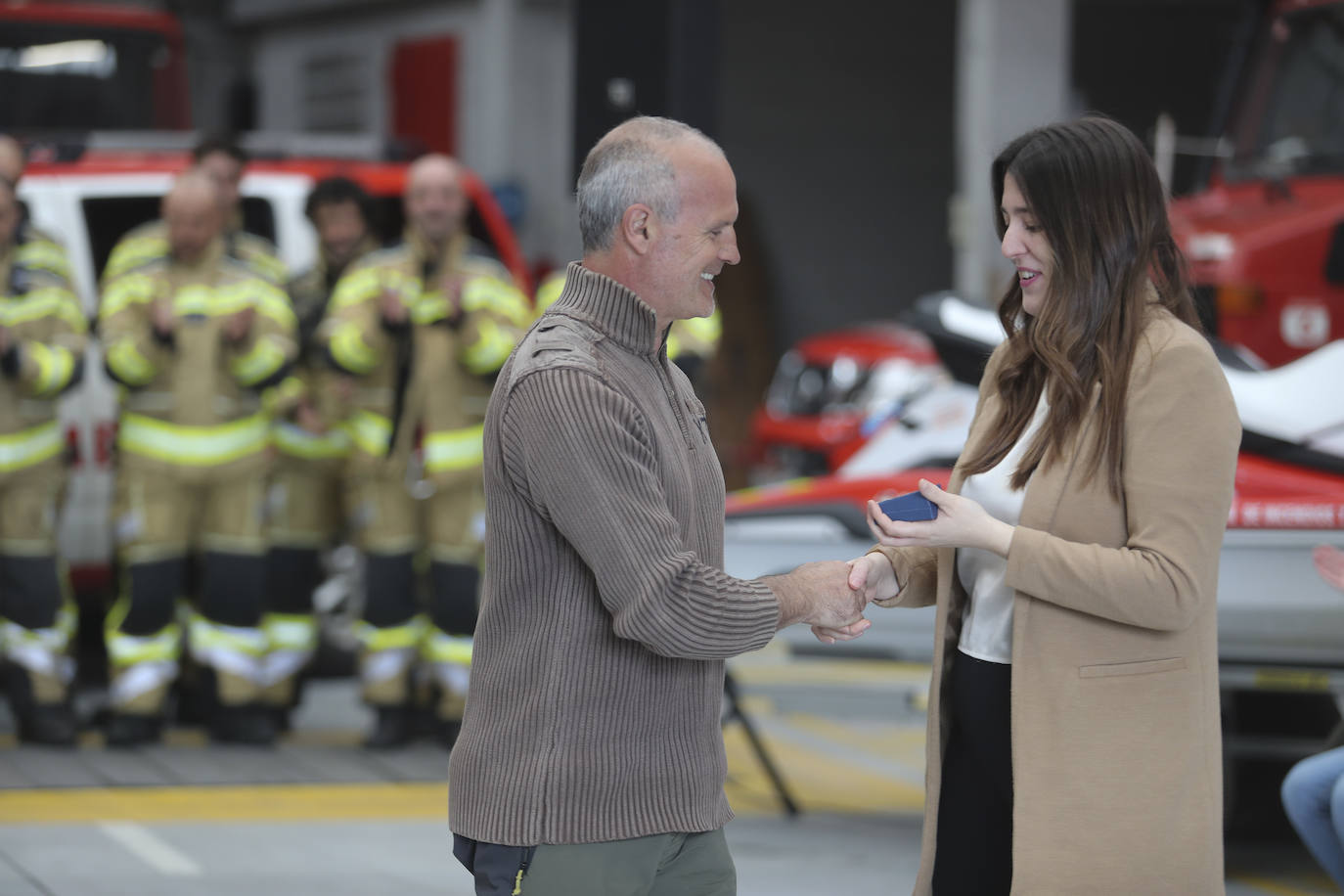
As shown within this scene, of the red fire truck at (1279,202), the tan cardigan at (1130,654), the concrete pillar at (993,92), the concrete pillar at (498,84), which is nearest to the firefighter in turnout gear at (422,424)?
the red fire truck at (1279,202)

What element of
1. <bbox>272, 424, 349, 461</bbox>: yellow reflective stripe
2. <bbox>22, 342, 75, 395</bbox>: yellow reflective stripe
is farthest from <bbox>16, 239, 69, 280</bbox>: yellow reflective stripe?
<bbox>272, 424, 349, 461</bbox>: yellow reflective stripe

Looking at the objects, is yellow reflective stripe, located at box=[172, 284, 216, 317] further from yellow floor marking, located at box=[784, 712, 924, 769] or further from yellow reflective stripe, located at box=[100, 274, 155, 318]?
yellow floor marking, located at box=[784, 712, 924, 769]

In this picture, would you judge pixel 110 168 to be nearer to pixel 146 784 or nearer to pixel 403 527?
pixel 403 527

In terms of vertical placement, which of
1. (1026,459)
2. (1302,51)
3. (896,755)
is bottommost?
(896,755)

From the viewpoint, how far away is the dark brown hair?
9.16 ft

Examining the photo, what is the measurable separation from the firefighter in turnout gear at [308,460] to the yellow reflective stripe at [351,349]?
0.30 metres

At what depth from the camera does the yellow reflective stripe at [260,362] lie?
22.7 ft

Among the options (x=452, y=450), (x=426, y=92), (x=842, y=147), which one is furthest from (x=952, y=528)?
(x=842, y=147)

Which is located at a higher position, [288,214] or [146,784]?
[288,214]

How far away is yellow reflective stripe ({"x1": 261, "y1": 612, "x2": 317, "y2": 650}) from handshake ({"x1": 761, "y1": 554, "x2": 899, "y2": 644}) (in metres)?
4.46

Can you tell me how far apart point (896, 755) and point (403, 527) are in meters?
2.10

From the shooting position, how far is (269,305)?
701 cm

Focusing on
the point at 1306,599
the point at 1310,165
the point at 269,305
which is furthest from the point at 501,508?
the point at 1310,165

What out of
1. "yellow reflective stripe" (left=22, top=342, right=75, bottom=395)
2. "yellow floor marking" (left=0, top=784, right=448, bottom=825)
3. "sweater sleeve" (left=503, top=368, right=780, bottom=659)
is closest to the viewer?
"sweater sleeve" (left=503, top=368, right=780, bottom=659)
